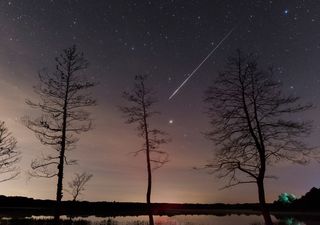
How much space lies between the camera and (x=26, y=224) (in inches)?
1121

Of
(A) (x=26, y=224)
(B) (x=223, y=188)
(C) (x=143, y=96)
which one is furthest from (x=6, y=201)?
(B) (x=223, y=188)

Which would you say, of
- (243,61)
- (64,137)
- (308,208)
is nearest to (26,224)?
(64,137)

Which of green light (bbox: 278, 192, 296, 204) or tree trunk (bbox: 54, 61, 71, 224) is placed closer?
tree trunk (bbox: 54, 61, 71, 224)

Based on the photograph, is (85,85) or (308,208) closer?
(85,85)

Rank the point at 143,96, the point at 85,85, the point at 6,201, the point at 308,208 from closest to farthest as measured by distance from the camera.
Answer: the point at 85,85
the point at 143,96
the point at 6,201
the point at 308,208

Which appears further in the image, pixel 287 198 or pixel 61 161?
pixel 287 198

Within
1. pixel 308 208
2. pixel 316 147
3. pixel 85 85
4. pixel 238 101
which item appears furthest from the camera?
pixel 308 208

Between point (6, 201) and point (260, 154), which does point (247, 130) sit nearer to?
point (260, 154)

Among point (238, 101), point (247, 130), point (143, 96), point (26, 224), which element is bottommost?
point (26, 224)

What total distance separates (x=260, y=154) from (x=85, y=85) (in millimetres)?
11534

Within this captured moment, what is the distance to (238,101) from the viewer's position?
1719 cm

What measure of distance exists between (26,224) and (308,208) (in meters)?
76.1

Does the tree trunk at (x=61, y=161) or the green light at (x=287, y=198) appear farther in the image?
the green light at (x=287, y=198)

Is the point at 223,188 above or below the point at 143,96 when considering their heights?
below
